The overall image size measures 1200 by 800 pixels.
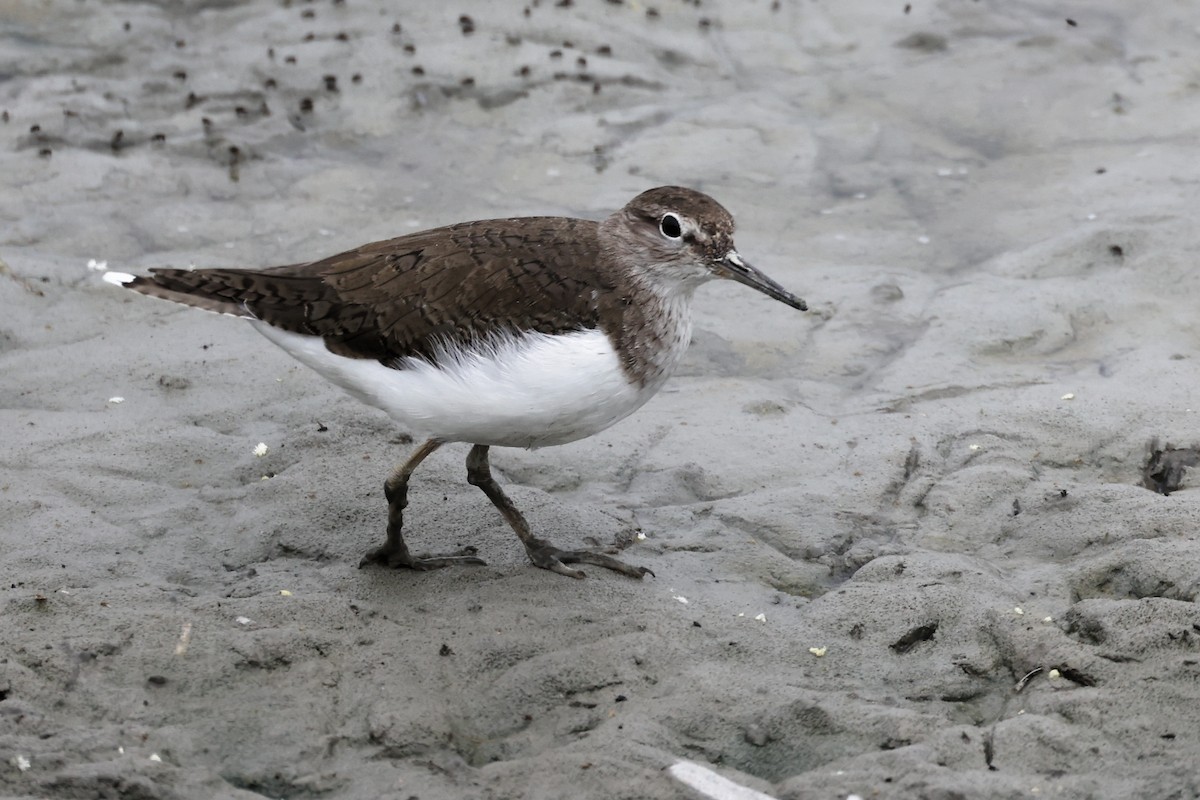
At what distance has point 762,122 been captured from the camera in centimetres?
953

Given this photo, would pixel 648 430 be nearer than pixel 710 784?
No

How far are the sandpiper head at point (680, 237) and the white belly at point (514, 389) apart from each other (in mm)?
477

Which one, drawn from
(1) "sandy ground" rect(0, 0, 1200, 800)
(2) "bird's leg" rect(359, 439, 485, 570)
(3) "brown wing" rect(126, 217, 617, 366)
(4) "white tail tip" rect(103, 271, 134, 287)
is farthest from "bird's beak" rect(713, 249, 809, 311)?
(4) "white tail tip" rect(103, 271, 134, 287)

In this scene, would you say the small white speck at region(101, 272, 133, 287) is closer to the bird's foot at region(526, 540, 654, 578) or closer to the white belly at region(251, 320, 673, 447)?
the white belly at region(251, 320, 673, 447)

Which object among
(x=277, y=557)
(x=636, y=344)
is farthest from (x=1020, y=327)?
(x=277, y=557)

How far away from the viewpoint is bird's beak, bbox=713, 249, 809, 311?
539 centimetres

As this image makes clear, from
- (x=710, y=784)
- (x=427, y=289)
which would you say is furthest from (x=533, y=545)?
(x=710, y=784)


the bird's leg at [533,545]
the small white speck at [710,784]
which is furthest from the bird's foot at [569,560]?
the small white speck at [710,784]

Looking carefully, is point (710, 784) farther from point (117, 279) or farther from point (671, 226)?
point (117, 279)

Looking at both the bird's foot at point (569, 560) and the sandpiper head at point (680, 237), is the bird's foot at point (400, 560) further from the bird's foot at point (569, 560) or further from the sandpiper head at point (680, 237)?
the sandpiper head at point (680, 237)

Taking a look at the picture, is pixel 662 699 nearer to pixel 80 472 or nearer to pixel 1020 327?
pixel 80 472

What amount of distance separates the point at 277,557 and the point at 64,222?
3538 millimetres

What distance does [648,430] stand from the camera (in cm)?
651

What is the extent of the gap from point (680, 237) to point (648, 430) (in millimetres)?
1429
